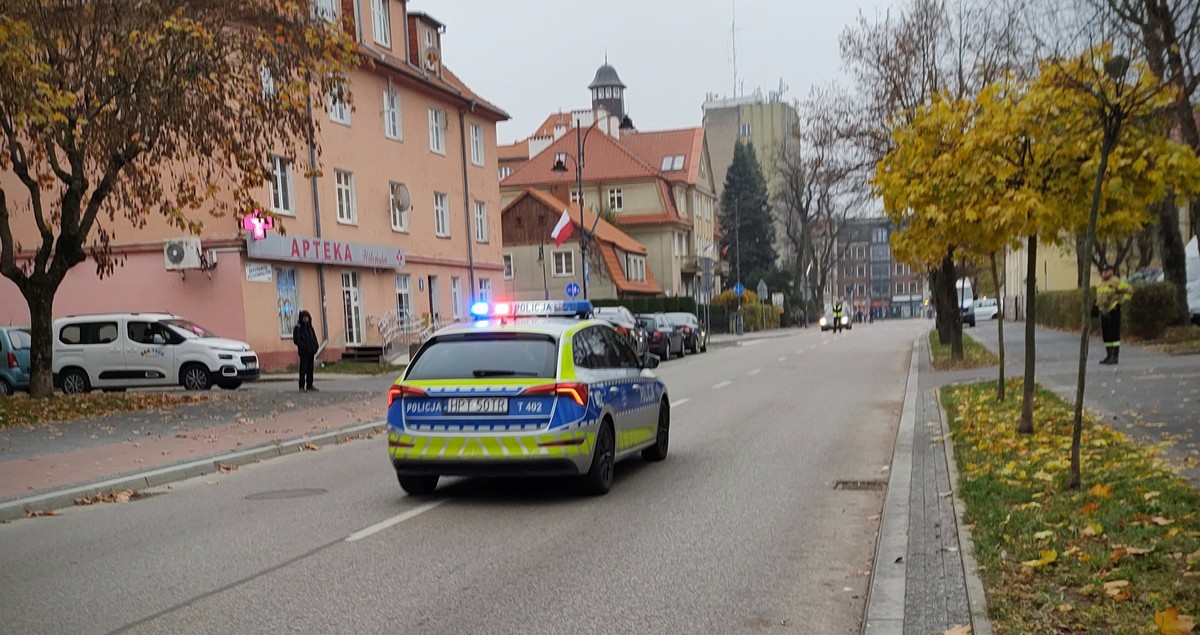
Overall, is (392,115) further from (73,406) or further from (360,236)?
(73,406)

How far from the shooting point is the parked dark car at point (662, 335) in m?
34.4

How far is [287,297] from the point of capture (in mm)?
30094

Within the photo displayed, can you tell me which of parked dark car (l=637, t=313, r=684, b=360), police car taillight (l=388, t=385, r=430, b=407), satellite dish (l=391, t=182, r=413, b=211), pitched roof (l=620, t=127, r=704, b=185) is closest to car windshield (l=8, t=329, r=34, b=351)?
satellite dish (l=391, t=182, r=413, b=211)

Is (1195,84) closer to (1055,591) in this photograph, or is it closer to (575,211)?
(1055,591)

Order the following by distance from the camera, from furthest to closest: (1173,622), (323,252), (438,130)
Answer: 1. (438,130)
2. (323,252)
3. (1173,622)

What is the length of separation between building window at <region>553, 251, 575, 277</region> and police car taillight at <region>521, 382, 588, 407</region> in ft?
178

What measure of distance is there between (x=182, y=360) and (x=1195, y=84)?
2039cm

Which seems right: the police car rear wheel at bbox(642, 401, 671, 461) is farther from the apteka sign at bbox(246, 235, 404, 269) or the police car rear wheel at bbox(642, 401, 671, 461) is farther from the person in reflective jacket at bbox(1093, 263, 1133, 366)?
the apteka sign at bbox(246, 235, 404, 269)

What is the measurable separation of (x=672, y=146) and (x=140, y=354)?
196ft

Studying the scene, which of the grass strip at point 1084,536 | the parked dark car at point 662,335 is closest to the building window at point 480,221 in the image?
the parked dark car at point 662,335

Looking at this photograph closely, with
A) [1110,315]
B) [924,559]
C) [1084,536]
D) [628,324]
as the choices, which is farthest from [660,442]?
[628,324]

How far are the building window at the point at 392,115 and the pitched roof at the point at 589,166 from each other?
3501 cm

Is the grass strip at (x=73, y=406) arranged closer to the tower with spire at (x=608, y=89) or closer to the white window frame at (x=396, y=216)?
the white window frame at (x=396, y=216)

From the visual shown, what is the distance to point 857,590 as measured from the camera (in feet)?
20.1
